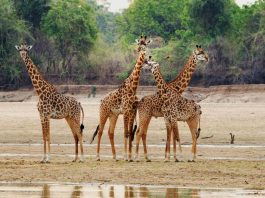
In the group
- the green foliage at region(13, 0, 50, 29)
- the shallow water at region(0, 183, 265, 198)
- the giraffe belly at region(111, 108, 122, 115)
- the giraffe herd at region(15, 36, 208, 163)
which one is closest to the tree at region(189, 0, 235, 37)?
the green foliage at region(13, 0, 50, 29)

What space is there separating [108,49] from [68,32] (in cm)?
426

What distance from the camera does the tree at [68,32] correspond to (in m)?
64.4

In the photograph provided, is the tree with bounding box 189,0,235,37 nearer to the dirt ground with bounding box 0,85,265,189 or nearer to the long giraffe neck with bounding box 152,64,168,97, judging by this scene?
the dirt ground with bounding box 0,85,265,189

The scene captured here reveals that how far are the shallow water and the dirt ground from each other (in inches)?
30.8

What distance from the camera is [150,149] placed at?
28688 mm

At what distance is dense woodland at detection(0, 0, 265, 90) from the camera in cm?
5894

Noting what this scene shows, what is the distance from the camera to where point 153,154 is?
27188mm

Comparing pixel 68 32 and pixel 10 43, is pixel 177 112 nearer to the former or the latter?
pixel 10 43

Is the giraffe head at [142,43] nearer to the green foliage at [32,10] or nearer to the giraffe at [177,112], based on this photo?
the giraffe at [177,112]

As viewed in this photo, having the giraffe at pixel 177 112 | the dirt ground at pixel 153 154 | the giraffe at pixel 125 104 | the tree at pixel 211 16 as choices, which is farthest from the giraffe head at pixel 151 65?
the tree at pixel 211 16

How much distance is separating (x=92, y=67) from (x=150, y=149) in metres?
35.5

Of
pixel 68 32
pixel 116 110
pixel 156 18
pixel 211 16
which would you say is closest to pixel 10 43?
pixel 68 32

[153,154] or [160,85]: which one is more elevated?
[160,85]

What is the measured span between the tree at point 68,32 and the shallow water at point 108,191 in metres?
44.6
